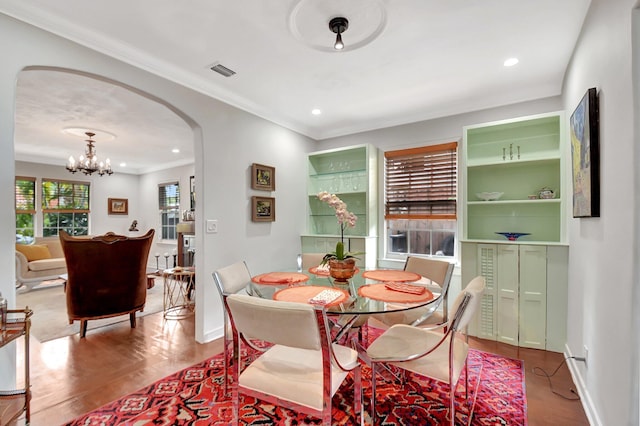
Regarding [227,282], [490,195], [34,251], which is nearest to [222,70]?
[227,282]

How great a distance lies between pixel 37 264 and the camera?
5301mm

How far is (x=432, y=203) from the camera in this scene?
370cm

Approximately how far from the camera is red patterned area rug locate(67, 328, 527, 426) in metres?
1.78

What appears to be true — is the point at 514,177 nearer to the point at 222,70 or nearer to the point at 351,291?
the point at 351,291

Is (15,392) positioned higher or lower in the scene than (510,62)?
lower

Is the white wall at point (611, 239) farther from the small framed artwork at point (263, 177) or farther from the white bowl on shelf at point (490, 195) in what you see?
the small framed artwork at point (263, 177)

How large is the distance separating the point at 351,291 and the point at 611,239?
1.43 m

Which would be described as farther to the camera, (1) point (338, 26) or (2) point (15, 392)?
(1) point (338, 26)

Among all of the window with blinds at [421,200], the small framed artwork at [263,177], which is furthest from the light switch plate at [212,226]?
the window with blinds at [421,200]

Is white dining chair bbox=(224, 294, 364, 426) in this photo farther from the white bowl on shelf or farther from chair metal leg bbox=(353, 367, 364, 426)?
the white bowl on shelf

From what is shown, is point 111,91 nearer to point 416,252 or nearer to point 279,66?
point 279,66

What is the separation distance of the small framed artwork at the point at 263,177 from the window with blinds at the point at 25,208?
5903 millimetres

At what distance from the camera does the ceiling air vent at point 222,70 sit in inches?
103

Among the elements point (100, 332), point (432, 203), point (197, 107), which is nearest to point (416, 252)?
point (432, 203)
